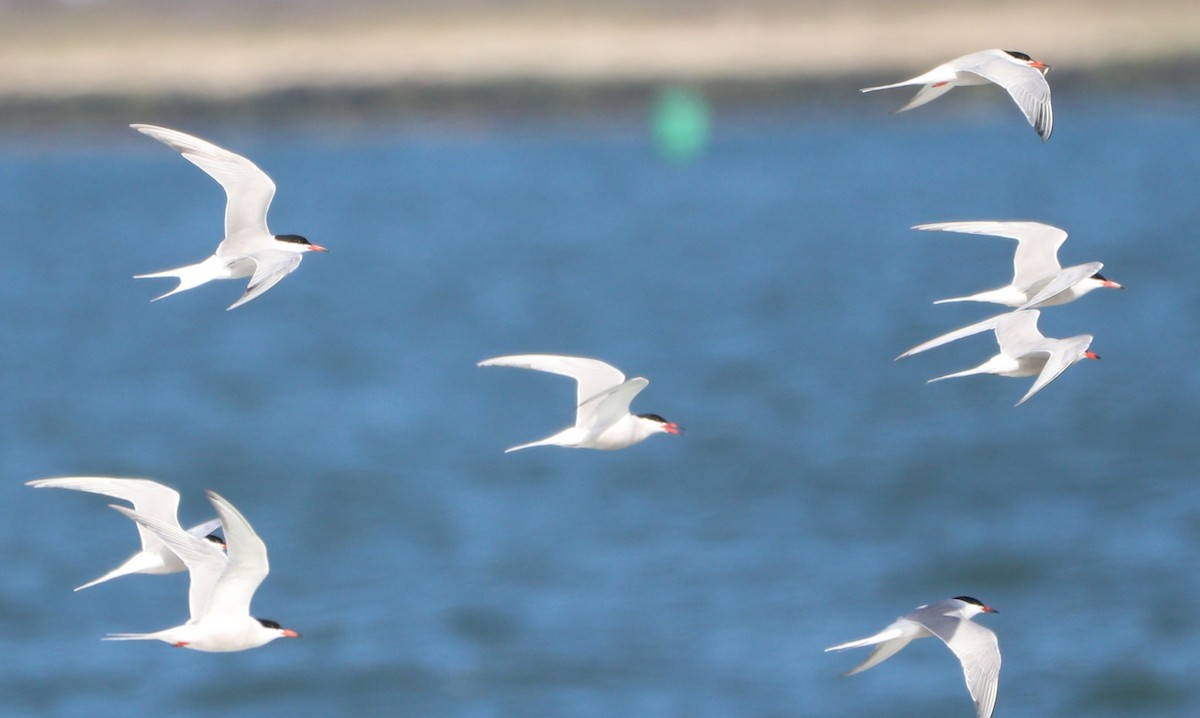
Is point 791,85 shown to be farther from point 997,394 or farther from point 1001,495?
point 1001,495

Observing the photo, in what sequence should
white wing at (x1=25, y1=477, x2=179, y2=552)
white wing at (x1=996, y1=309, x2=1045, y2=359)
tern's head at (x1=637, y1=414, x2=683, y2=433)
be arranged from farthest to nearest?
tern's head at (x1=637, y1=414, x2=683, y2=433) → white wing at (x1=25, y1=477, x2=179, y2=552) → white wing at (x1=996, y1=309, x2=1045, y2=359)

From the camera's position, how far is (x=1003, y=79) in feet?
17.5

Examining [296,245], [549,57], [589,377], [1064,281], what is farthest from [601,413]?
[549,57]

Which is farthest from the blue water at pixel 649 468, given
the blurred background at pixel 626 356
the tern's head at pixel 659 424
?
the tern's head at pixel 659 424

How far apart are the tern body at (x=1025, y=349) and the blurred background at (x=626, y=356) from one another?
26.3 ft

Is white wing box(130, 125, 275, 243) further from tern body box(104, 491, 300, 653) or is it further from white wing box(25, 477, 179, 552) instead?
tern body box(104, 491, 300, 653)

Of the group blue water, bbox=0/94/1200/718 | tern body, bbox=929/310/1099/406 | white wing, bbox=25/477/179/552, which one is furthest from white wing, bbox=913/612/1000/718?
blue water, bbox=0/94/1200/718

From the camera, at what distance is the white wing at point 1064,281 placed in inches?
199

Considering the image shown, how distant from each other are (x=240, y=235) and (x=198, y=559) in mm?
987

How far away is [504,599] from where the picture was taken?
16516 mm

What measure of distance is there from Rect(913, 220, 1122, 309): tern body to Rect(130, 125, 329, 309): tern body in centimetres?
178

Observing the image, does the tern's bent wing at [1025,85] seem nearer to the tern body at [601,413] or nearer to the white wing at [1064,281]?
the white wing at [1064,281]

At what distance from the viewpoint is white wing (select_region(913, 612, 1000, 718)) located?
5.61 meters

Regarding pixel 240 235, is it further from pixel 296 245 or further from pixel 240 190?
pixel 296 245
